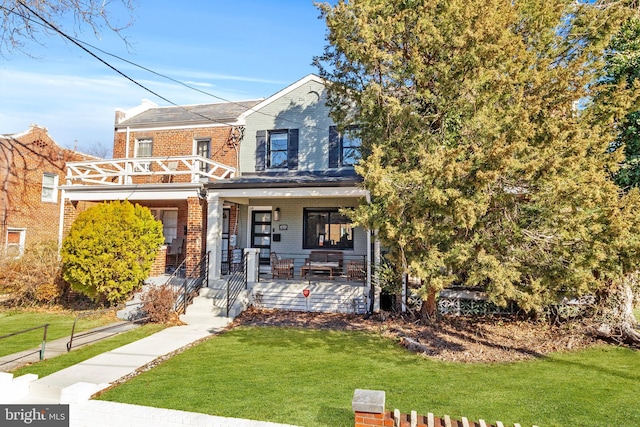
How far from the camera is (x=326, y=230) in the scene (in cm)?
1561

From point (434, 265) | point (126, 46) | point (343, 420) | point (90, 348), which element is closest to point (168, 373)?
point (90, 348)

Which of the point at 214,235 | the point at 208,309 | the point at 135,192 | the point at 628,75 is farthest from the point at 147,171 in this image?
the point at 628,75

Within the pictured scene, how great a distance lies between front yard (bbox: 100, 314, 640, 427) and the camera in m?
5.29

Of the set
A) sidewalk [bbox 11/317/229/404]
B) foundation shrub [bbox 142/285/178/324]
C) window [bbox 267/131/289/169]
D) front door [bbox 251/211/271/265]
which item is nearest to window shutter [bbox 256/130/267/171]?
window [bbox 267/131/289/169]

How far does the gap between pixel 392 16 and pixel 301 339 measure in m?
7.58

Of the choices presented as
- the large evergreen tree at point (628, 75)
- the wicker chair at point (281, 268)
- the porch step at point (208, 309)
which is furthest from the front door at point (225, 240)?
the large evergreen tree at point (628, 75)

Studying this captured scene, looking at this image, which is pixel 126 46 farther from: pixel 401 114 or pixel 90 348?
pixel 90 348

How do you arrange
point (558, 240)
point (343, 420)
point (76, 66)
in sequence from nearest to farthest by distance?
point (343, 420) → point (558, 240) → point (76, 66)

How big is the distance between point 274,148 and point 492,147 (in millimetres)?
11352

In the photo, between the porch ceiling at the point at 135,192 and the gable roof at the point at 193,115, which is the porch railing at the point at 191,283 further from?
the gable roof at the point at 193,115

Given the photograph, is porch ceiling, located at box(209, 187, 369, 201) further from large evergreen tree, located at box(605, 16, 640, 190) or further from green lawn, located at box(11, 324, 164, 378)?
large evergreen tree, located at box(605, 16, 640, 190)

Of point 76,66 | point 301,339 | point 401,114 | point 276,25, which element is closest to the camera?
point 401,114

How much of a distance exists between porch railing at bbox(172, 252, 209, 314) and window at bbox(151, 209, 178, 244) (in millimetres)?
4687

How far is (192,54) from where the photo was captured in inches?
545
